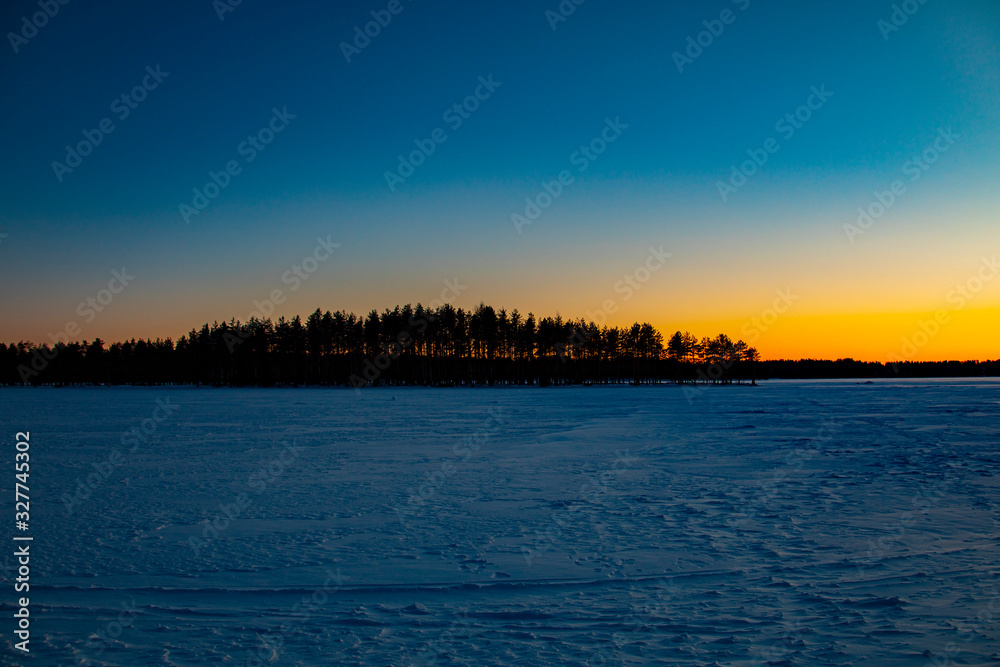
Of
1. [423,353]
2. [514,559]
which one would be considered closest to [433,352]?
[423,353]

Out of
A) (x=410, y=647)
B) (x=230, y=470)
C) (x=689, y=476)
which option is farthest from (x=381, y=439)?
(x=410, y=647)

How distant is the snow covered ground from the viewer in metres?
4.57

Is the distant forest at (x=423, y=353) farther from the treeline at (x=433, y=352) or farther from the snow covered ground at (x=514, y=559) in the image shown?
the snow covered ground at (x=514, y=559)

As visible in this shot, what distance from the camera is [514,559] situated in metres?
6.69

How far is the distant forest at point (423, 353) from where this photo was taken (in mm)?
100750

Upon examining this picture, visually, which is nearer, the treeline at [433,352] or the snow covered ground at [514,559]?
the snow covered ground at [514,559]

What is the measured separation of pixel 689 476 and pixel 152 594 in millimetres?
9970

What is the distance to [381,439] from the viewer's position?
19141 millimetres

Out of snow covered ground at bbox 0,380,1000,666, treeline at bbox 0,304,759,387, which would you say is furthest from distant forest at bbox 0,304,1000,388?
snow covered ground at bbox 0,380,1000,666

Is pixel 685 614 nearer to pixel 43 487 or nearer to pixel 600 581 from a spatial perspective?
pixel 600 581

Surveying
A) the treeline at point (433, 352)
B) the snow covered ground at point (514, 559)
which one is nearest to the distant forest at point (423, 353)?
the treeline at point (433, 352)

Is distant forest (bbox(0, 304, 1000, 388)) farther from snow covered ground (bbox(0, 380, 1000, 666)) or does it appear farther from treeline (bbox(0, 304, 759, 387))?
snow covered ground (bbox(0, 380, 1000, 666))

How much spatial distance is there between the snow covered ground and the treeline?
3338 inches

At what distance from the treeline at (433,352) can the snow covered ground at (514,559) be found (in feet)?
278
